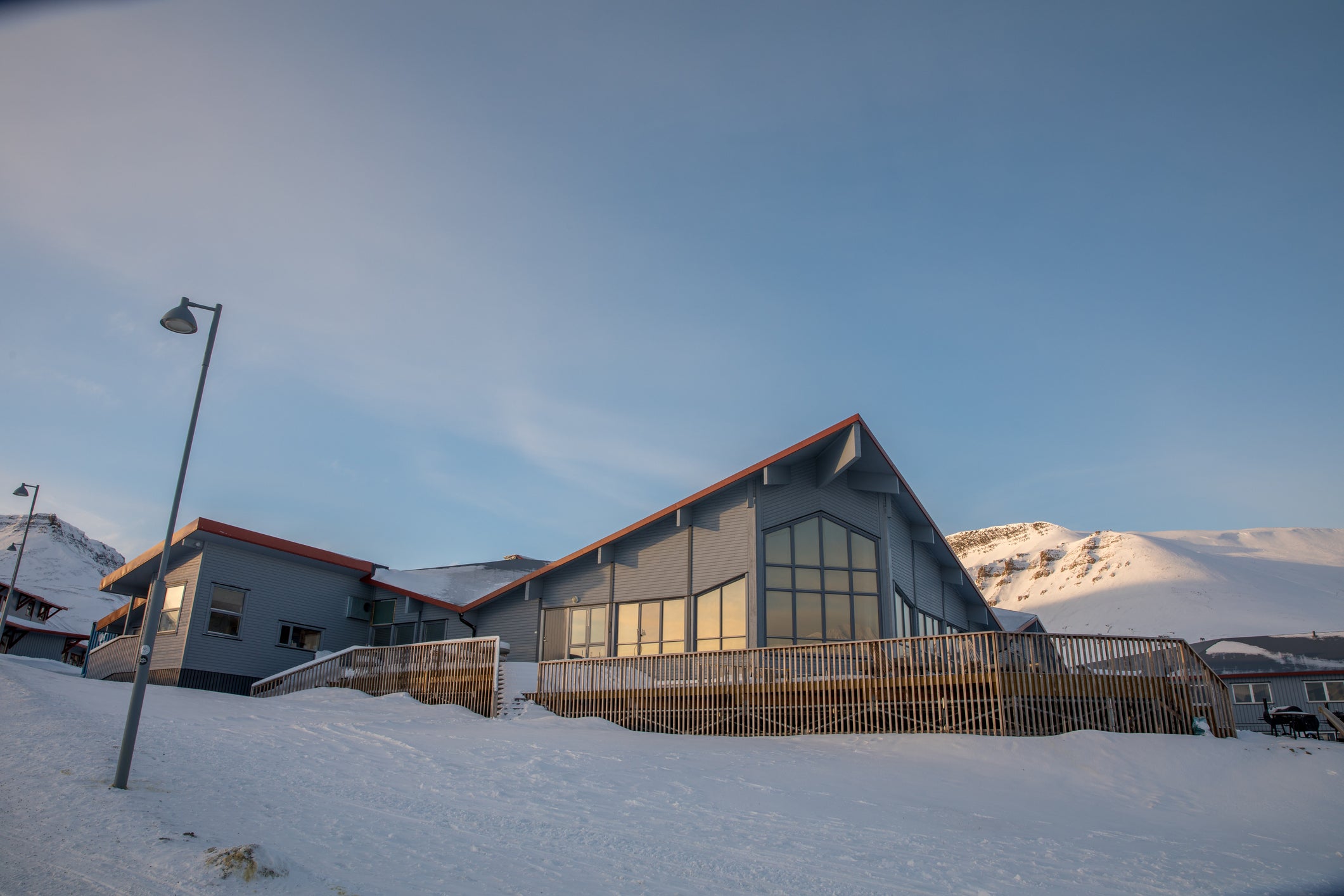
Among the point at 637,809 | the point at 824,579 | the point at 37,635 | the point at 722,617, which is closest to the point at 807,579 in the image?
the point at 824,579

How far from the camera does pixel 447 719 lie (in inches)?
669

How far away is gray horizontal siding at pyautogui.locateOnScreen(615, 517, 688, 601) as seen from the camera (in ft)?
74.4

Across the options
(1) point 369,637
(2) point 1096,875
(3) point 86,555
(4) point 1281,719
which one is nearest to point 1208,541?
(4) point 1281,719

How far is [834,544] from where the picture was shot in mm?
21938

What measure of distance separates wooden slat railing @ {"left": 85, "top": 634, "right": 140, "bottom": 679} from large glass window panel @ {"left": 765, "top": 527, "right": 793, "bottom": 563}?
58.9ft

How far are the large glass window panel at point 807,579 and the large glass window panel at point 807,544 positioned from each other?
5.3 inches

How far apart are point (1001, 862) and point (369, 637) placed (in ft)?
80.6

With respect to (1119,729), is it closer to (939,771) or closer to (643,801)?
(939,771)

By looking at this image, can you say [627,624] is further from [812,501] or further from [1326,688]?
[1326,688]

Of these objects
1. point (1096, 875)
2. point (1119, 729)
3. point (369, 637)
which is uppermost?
point (369, 637)

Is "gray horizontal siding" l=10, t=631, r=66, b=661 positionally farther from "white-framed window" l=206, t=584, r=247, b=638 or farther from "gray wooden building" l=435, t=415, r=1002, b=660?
"gray wooden building" l=435, t=415, r=1002, b=660

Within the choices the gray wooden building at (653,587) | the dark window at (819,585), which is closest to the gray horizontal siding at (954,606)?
the gray wooden building at (653,587)

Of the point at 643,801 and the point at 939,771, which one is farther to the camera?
the point at 939,771

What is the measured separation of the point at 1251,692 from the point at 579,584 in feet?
82.8
